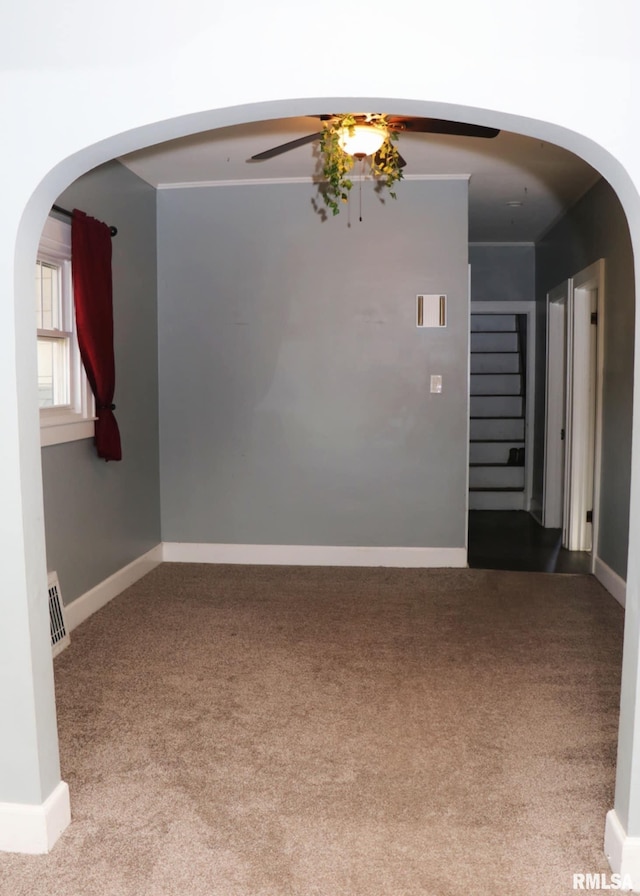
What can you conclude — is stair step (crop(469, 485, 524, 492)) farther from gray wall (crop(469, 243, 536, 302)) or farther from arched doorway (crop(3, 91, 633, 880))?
arched doorway (crop(3, 91, 633, 880))

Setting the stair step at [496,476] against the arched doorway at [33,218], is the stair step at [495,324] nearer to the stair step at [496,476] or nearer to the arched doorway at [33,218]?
the stair step at [496,476]

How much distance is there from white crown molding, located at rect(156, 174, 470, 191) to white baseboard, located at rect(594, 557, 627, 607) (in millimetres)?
2718

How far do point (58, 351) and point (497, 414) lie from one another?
5.51 m

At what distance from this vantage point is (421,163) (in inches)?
195

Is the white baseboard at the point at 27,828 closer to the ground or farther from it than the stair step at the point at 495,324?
closer to the ground

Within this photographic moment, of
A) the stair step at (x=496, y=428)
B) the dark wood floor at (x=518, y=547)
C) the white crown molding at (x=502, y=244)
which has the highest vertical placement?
the white crown molding at (x=502, y=244)

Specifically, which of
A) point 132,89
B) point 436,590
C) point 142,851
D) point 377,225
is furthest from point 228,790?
point 377,225

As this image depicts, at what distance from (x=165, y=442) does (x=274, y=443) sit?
791 millimetres

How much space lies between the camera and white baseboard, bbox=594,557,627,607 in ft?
15.1

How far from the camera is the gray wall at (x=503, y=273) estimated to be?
764 cm

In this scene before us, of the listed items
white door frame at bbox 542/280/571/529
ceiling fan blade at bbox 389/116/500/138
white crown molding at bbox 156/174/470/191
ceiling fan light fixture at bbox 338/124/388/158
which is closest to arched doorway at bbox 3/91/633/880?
ceiling fan blade at bbox 389/116/500/138

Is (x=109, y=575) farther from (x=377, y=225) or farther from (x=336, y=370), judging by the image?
(x=377, y=225)

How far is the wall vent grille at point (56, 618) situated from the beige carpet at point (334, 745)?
0.08 m

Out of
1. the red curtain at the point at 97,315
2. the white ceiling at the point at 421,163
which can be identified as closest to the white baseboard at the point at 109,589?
the red curtain at the point at 97,315
